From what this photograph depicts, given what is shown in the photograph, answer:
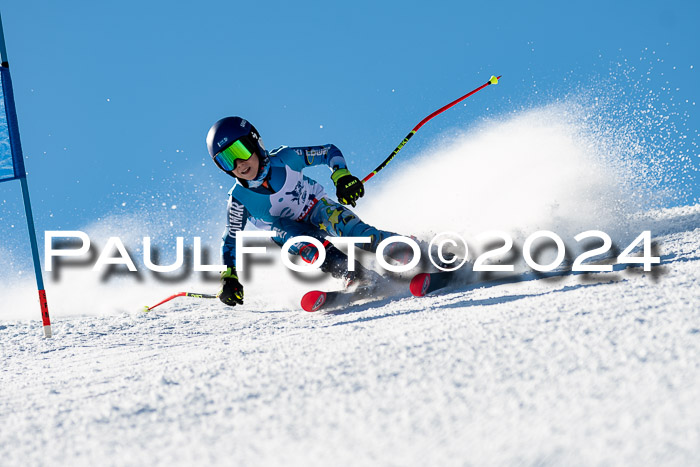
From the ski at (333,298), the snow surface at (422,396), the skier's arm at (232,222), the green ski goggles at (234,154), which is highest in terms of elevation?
the green ski goggles at (234,154)

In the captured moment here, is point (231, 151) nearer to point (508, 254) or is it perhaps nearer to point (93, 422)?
point (508, 254)

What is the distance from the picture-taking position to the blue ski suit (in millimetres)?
4512

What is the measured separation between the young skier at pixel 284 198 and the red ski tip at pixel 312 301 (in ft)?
0.90

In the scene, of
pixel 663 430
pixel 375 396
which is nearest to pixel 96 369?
pixel 375 396

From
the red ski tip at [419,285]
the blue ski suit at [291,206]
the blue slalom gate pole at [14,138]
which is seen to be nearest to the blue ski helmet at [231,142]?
the blue ski suit at [291,206]

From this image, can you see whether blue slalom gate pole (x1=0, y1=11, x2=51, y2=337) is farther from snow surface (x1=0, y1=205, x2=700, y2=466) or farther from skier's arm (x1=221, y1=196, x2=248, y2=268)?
snow surface (x1=0, y1=205, x2=700, y2=466)

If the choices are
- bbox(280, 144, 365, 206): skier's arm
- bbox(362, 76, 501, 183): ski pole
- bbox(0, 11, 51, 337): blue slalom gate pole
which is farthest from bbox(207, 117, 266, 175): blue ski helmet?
bbox(0, 11, 51, 337): blue slalom gate pole

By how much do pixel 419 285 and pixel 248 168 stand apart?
155cm

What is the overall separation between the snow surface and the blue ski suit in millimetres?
2016

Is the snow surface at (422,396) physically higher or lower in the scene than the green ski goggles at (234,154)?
lower

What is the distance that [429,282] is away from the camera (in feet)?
13.0

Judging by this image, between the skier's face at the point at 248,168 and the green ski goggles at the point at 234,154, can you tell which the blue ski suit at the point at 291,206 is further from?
the green ski goggles at the point at 234,154

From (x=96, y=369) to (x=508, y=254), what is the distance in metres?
3.23

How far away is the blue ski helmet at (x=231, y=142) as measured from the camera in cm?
414
